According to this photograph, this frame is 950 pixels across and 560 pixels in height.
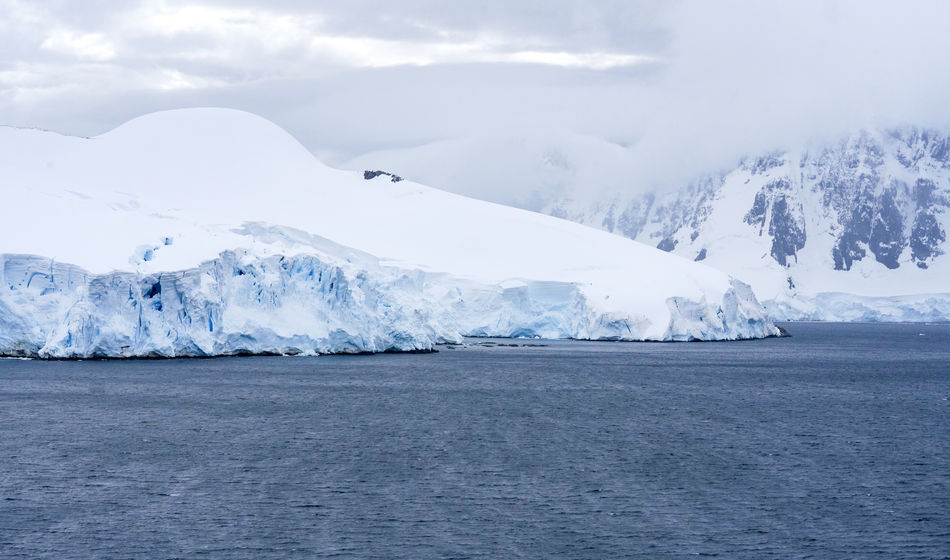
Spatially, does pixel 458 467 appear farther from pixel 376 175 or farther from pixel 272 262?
pixel 376 175

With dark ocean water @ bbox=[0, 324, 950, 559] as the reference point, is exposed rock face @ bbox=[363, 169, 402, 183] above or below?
above

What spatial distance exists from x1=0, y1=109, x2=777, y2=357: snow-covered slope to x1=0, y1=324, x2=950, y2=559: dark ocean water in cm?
347

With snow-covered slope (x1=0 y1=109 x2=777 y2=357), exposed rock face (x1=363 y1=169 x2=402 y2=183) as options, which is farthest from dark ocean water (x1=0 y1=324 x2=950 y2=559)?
exposed rock face (x1=363 y1=169 x2=402 y2=183)

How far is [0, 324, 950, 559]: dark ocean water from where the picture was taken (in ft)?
55.0

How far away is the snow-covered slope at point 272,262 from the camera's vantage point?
147ft

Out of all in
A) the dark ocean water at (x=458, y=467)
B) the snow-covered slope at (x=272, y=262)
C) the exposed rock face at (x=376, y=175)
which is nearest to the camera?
the dark ocean water at (x=458, y=467)

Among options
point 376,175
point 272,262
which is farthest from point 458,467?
point 376,175

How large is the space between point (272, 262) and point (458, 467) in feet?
96.8

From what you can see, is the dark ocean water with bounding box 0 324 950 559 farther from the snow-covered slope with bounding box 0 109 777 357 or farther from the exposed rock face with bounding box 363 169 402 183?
the exposed rock face with bounding box 363 169 402 183

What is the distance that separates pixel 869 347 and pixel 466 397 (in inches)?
2123

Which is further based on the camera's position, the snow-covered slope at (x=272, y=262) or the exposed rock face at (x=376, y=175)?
the exposed rock face at (x=376, y=175)

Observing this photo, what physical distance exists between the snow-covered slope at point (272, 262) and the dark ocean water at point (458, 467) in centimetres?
347

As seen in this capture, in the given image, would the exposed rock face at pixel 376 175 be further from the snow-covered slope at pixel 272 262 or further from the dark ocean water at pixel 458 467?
the dark ocean water at pixel 458 467

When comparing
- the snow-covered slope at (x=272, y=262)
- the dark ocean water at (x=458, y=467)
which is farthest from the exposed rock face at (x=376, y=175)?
the dark ocean water at (x=458, y=467)
